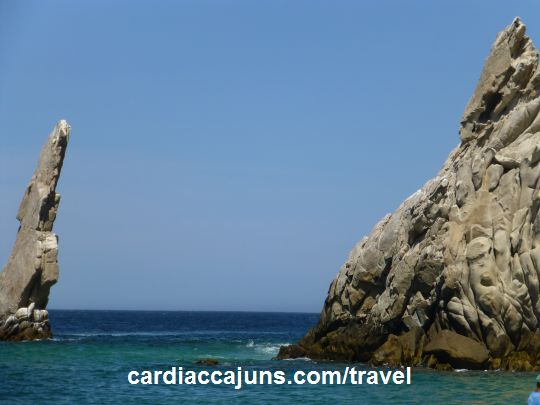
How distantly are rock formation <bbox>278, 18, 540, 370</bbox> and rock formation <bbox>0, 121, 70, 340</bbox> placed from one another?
86.3 ft

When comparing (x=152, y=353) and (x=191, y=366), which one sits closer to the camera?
(x=191, y=366)

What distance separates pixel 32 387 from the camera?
130 feet

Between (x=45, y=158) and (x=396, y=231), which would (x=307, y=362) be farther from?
(x=45, y=158)

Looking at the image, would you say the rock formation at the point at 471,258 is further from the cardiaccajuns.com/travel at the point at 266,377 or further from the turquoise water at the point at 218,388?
the cardiaccajuns.com/travel at the point at 266,377

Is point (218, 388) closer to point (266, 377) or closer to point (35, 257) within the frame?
point (266, 377)

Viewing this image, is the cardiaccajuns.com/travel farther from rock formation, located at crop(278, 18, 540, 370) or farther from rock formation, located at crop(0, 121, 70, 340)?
rock formation, located at crop(0, 121, 70, 340)

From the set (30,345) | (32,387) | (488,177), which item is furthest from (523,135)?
(30,345)

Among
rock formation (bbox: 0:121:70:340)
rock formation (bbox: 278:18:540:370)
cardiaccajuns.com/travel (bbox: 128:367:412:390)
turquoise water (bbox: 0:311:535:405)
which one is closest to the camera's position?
turquoise water (bbox: 0:311:535:405)

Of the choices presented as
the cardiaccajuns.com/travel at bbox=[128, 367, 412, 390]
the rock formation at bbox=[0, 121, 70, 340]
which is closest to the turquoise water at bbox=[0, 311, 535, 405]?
the cardiaccajuns.com/travel at bbox=[128, 367, 412, 390]

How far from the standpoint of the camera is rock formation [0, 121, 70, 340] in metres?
70.8

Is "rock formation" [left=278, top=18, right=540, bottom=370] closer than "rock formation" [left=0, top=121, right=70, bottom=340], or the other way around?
"rock formation" [left=278, top=18, right=540, bottom=370]

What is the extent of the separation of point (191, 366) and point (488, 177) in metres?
19.2

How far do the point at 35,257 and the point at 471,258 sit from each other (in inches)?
1566

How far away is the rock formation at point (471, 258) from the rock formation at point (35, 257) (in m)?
26.3
